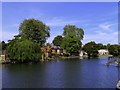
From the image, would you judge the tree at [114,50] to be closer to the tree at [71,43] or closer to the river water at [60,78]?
the tree at [71,43]

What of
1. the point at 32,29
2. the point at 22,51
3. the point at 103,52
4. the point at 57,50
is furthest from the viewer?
the point at 103,52

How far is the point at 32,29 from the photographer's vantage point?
224ft

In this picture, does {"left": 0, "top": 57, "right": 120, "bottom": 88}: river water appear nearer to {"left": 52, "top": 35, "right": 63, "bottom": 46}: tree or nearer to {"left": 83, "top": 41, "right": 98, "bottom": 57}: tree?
{"left": 83, "top": 41, "right": 98, "bottom": 57}: tree

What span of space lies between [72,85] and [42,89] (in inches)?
119

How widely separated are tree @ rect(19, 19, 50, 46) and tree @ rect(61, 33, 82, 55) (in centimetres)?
1127

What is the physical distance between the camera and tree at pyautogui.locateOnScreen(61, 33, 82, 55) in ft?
257

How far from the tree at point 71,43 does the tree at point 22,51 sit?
2168 centimetres

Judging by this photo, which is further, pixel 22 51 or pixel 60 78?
pixel 22 51

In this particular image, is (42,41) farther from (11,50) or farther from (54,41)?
(54,41)

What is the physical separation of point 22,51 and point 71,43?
2575cm

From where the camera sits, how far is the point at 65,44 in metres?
79.9

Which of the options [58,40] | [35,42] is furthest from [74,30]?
[35,42]

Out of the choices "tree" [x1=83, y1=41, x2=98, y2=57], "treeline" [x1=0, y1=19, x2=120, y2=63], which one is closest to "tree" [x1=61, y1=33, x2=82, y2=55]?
"treeline" [x1=0, y1=19, x2=120, y2=63]

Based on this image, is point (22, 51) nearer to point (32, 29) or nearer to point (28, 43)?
point (28, 43)
